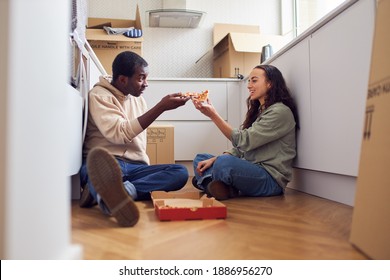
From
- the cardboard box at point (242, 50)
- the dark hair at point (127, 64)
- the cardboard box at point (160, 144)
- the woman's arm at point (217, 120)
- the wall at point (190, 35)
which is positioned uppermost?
the wall at point (190, 35)

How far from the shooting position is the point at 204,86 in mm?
2932

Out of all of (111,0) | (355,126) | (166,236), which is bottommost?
(166,236)

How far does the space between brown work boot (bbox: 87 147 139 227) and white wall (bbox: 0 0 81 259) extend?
0.87ft

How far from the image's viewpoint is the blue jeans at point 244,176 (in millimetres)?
1660

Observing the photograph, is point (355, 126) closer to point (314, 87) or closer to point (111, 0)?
point (314, 87)

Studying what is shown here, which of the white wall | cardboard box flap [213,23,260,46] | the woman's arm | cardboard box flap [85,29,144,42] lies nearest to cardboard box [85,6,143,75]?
cardboard box flap [85,29,144,42]

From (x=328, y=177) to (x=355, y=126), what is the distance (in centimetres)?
35

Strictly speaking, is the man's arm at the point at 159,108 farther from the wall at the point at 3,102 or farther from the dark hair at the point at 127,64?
the wall at the point at 3,102

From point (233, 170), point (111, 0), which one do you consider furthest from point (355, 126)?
point (111, 0)

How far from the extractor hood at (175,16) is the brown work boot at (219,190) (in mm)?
2065

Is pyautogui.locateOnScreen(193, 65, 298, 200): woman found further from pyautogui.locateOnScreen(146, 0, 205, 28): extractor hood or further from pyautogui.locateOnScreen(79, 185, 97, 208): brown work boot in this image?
pyautogui.locateOnScreen(146, 0, 205, 28): extractor hood

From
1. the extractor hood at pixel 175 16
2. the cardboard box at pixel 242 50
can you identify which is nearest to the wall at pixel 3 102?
the cardboard box at pixel 242 50

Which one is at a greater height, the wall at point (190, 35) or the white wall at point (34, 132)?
the wall at point (190, 35)

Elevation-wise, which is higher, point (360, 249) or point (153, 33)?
point (153, 33)
